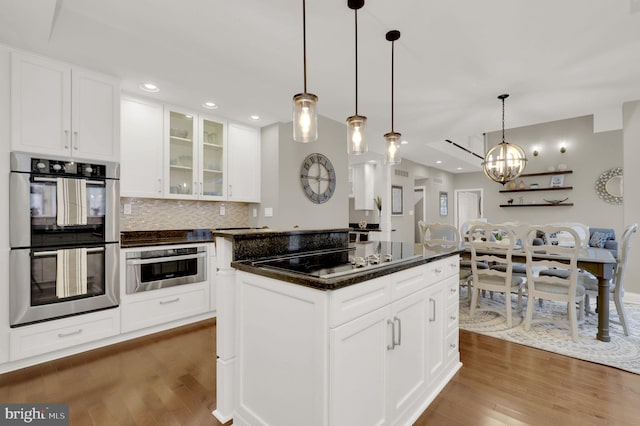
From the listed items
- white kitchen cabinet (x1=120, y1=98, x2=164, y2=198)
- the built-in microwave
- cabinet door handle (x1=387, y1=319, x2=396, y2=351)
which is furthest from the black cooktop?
white kitchen cabinet (x1=120, y1=98, x2=164, y2=198)

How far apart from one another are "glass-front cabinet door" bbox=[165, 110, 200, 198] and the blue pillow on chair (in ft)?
20.9

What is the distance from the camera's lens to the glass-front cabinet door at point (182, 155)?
3.50 meters

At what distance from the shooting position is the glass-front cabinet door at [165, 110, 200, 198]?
3.50 metres

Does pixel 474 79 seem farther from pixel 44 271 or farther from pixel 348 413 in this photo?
pixel 44 271

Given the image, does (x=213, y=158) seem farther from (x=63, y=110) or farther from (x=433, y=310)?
(x=433, y=310)

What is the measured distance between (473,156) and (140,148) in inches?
307

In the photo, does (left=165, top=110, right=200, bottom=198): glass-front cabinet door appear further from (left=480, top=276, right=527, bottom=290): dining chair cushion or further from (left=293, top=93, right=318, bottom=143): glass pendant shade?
(left=480, top=276, right=527, bottom=290): dining chair cushion

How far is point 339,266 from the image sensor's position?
154cm

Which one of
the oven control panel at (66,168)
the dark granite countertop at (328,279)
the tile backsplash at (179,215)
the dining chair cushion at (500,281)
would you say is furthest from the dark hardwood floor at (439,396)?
the oven control panel at (66,168)

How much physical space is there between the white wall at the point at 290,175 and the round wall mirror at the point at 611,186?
5.83m

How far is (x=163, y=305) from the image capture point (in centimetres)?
307

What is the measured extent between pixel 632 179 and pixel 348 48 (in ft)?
13.2

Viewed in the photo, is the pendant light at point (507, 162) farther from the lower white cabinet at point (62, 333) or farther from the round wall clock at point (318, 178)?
the lower white cabinet at point (62, 333)
